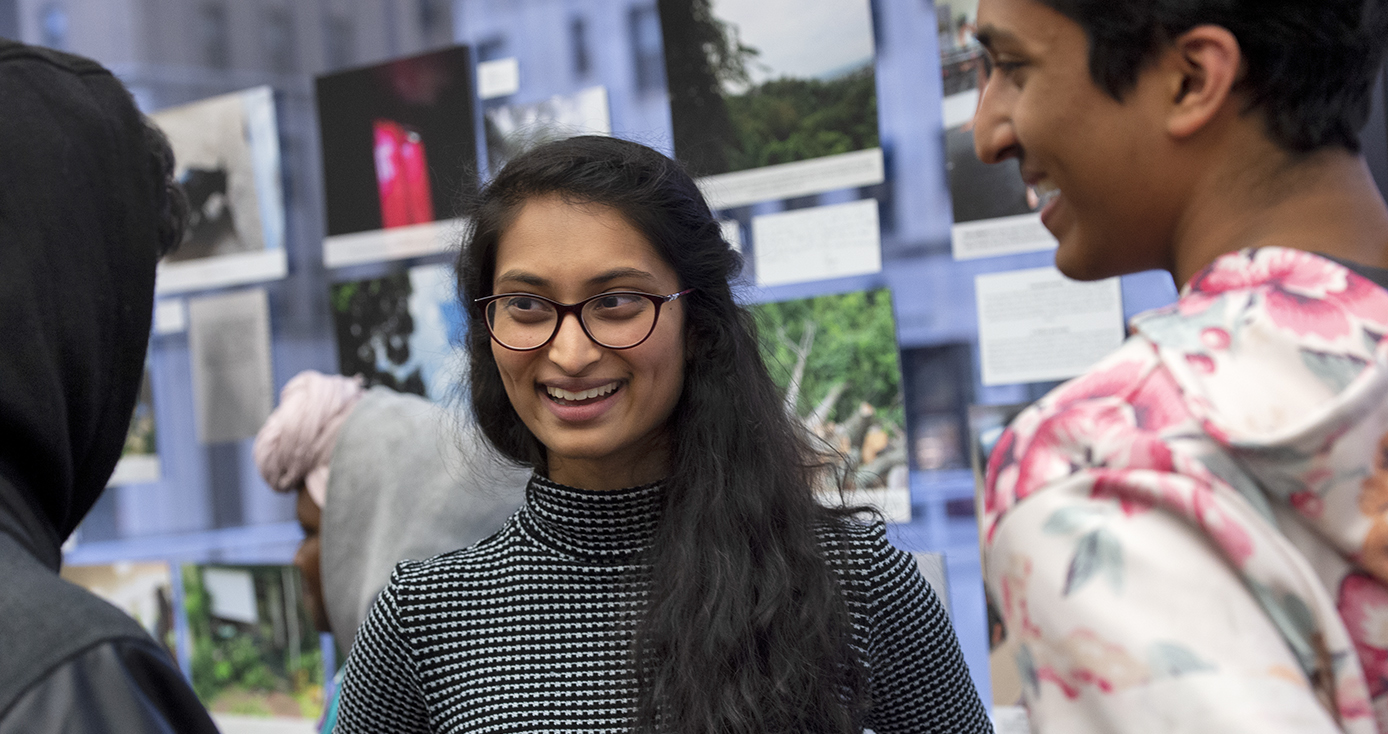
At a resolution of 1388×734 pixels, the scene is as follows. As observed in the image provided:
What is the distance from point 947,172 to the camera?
2002 mm

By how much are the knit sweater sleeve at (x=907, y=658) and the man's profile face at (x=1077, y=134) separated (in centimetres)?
67

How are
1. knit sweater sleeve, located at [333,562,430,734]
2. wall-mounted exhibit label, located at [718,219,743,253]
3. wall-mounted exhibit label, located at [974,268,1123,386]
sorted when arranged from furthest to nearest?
wall-mounted exhibit label, located at [718,219,743,253] → wall-mounted exhibit label, located at [974,268,1123,386] → knit sweater sleeve, located at [333,562,430,734]

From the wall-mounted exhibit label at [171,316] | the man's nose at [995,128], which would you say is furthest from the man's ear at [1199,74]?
the wall-mounted exhibit label at [171,316]

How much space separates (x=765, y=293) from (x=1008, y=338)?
487 mm

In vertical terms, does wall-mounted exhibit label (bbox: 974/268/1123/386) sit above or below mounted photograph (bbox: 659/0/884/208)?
below

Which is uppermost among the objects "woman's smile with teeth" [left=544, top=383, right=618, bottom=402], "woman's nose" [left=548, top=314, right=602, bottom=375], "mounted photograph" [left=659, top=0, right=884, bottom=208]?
"mounted photograph" [left=659, top=0, right=884, bottom=208]

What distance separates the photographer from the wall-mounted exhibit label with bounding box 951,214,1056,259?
6.29ft

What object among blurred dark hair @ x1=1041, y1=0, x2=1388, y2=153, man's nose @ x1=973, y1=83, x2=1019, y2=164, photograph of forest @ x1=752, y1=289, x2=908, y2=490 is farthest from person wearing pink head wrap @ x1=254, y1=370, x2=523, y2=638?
blurred dark hair @ x1=1041, y1=0, x2=1388, y2=153

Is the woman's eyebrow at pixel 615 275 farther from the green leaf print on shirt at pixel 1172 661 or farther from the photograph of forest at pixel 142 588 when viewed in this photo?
the photograph of forest at pixel 142 588

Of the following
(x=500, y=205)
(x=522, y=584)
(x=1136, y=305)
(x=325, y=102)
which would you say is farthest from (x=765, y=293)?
(x=325, y=102)

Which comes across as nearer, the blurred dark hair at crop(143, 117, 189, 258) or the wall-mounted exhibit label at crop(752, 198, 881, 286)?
the blurred dark hair at crop(143, 117, 189, 258)

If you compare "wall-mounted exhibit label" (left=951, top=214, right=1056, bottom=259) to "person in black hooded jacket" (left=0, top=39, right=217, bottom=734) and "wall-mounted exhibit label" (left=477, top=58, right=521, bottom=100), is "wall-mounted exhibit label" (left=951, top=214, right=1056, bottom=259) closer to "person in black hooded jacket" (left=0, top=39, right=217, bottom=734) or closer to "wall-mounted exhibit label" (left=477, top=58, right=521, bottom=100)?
"wall-mounted exhibit label" (left=477, top=58, right=521, bottom=100)

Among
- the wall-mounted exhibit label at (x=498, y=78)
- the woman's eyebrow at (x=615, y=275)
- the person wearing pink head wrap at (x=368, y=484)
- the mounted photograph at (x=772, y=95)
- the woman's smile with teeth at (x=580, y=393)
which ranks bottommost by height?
the person wearing pink head wrap at (x=368, y=484)

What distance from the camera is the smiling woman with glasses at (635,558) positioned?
4.18 feet
